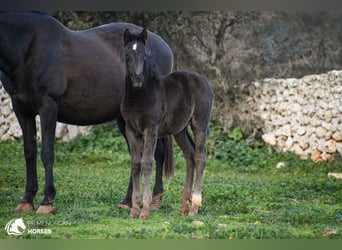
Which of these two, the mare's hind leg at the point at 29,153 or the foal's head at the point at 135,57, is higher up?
the foal's head at the point at 135,57

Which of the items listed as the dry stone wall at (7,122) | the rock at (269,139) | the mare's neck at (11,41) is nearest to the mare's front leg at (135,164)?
the mare's neck at (11,41)

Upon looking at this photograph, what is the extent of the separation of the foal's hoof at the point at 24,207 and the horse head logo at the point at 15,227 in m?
0.49

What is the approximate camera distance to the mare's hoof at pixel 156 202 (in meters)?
7.99

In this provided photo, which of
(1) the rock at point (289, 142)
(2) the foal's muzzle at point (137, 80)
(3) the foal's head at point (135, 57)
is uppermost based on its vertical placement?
(3) the foal's head at point (135, 57)

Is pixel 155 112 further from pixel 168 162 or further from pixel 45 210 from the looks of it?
pixel 45 210

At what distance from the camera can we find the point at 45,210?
24.9 feet

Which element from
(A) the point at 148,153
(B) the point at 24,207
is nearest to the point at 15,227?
(B) the point at 24,207

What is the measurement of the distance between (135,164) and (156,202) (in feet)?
3.17

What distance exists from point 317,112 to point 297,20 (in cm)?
170

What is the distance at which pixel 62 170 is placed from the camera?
34.7 ft

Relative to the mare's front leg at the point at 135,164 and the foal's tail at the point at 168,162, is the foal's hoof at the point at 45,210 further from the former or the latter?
the foal's tail at the point at 168,162

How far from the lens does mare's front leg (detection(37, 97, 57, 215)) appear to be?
7.55 metres

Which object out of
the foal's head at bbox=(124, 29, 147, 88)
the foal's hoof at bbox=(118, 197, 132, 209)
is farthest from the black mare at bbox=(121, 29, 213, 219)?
the foal's hoof at bbox=(118, 197, 132, 209)

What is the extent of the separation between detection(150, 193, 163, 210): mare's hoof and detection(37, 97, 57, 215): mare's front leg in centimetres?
116
